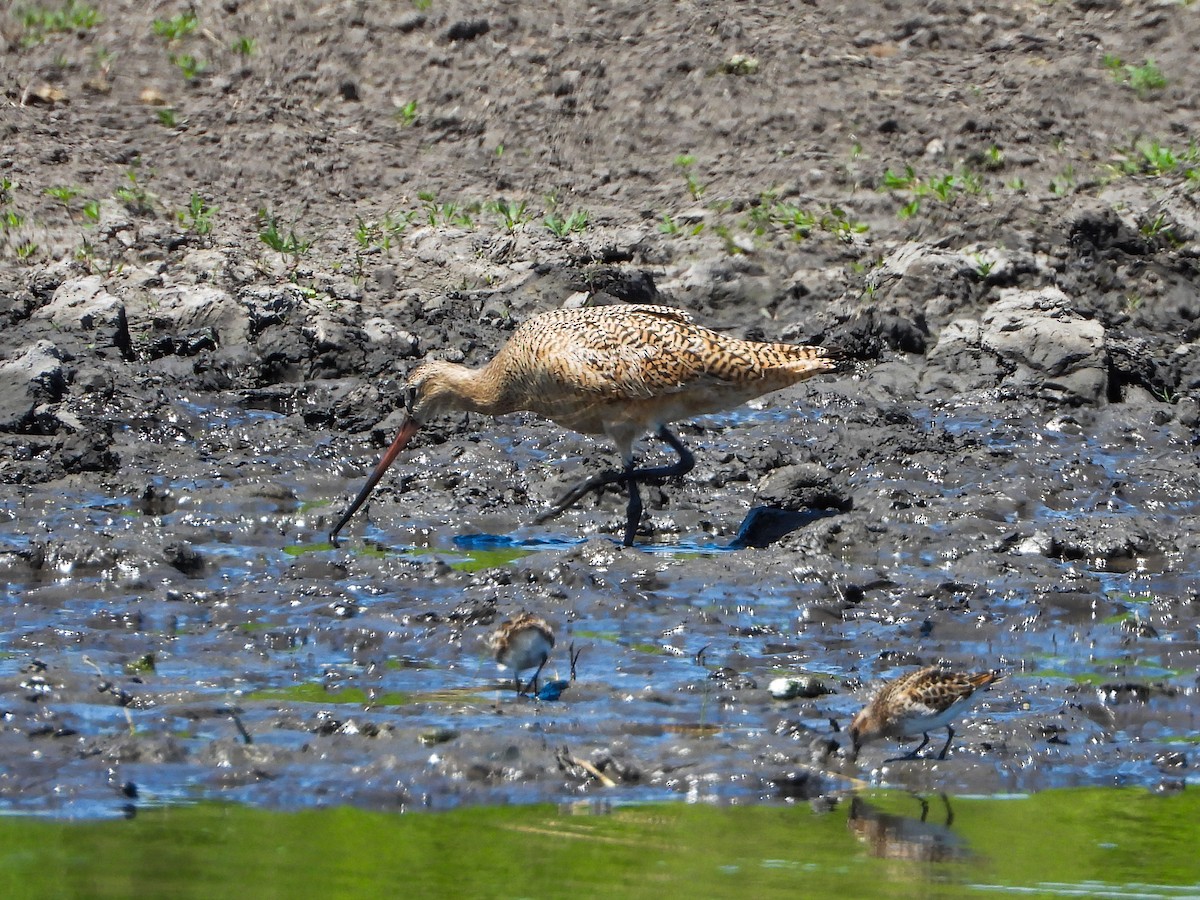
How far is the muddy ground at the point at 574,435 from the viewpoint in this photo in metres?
6.21

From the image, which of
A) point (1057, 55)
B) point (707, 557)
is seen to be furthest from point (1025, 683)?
point (1057, 55)

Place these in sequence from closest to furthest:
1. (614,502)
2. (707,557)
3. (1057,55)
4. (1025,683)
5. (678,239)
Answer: (1025,683) < (707,557) < (614,502) < (678,239) < (1057,55)

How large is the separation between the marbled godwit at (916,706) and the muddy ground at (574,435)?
14 cm

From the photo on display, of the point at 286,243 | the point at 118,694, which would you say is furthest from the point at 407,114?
the point at 118,694

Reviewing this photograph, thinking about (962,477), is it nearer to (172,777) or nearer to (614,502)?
(614,502)

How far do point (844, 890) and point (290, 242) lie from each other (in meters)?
10.5

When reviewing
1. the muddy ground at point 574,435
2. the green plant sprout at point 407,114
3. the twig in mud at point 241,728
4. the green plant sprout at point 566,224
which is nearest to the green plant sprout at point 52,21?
the muddy ground at point 574,435

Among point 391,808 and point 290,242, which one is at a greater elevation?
point 290,242

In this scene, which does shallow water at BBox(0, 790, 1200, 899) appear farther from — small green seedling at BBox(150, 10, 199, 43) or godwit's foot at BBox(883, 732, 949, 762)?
small green seedling at BBox(150, 10, 199, 43)

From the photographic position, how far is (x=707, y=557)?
8695mm

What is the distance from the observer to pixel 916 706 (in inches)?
225

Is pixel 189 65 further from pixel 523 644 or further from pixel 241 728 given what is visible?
pixel 241 728

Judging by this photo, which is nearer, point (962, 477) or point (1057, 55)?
point (962, 477)

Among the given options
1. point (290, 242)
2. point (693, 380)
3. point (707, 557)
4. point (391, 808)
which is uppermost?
point (290, 242)
